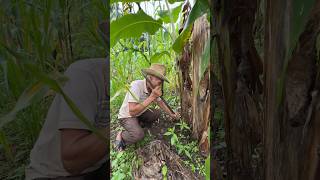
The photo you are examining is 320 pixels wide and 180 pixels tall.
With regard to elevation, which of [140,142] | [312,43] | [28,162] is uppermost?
[312,43]

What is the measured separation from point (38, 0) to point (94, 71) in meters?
0.09

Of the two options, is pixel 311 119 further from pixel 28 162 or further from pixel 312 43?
pixel 28 162

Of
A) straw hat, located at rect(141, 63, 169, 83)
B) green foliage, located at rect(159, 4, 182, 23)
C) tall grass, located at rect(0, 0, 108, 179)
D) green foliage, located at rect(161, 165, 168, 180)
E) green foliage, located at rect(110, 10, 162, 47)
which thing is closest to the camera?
tall grass, located at rect(0, 0, 108, 179)

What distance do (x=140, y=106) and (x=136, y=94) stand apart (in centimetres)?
5

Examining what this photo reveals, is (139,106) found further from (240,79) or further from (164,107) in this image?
(240,79)

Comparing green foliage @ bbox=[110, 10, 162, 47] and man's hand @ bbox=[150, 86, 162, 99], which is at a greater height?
green foliage @ bbox=[110, 10, 162, 47]

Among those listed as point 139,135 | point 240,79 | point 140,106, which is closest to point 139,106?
point 140,106

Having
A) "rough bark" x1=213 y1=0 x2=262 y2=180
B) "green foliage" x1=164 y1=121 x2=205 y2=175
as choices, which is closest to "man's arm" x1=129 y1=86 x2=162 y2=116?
"green foliage" x1=164 y1=121 x2=205 y2=175

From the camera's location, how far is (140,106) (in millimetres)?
1340

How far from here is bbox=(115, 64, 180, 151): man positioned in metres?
1.30

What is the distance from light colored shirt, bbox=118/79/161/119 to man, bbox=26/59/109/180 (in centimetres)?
89

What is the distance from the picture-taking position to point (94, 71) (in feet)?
1.28

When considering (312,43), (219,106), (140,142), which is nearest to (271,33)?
(312,43)

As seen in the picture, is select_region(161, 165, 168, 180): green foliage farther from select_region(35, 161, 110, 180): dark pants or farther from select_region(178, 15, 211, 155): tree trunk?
select_region(35, 161, 110, 180): dark pants
